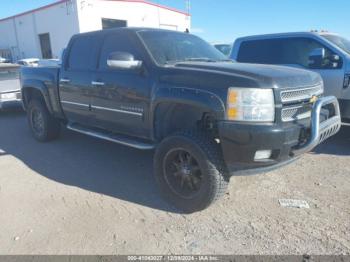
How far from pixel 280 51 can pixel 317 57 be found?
97cm

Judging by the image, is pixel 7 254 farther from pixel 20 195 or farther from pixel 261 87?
Answer: pixel 261 87

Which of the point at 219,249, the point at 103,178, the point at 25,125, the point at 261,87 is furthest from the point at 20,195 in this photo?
the point at 25,125

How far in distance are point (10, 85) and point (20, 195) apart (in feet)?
18.6

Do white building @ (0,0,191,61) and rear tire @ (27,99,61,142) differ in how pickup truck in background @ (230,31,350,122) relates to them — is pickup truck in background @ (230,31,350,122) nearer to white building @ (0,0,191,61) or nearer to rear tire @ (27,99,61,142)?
rear tire @ (27,99,61,142)

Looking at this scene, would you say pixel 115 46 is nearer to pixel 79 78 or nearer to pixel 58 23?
pixel 79 78

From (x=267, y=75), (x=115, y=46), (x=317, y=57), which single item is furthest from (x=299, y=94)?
(x=317, y=57)

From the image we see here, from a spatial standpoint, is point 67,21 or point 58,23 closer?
point 67,21

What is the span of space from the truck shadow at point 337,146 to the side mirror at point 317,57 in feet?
4.58

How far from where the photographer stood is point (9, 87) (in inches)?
330

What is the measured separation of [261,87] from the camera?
2818 millimetres

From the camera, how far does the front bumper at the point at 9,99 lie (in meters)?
8.27

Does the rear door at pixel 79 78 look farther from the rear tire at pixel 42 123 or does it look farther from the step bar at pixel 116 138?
the rear tire at pixel 42 123

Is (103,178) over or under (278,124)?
under

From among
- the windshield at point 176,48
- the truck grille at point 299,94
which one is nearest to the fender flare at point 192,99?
the windshield at point 176,48
